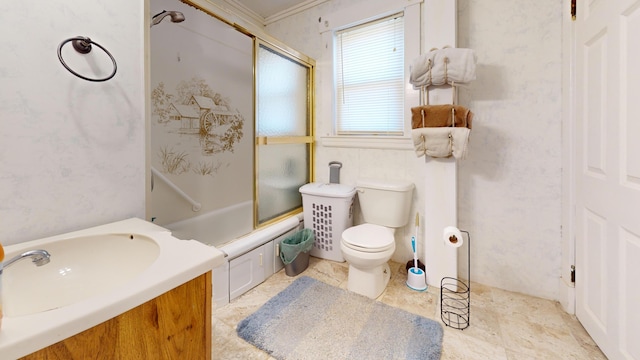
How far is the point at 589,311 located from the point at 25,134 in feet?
8.79

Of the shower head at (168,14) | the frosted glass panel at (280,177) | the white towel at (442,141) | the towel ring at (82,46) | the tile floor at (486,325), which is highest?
the shower head at (168,14)

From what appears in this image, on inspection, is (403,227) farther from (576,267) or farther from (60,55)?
(60,55)

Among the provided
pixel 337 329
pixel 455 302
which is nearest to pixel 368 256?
pixel 337 329

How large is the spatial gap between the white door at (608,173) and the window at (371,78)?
1105 mm

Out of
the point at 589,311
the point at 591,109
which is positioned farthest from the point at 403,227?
the point at 591,109

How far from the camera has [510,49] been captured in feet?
5.83

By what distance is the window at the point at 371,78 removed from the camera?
7.34 ft

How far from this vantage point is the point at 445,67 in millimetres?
1712

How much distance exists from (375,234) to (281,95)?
4.75ft

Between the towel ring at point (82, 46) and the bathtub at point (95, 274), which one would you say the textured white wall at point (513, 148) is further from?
the towel ring at point (82, 46)

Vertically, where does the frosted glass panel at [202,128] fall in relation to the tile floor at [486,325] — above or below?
above

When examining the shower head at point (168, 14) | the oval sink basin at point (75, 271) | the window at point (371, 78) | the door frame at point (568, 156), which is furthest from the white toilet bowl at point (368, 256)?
the shower head at point (168, 14)

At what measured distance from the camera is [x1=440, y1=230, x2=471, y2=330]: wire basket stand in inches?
61.5

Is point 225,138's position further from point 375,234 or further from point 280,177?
point 375,234
